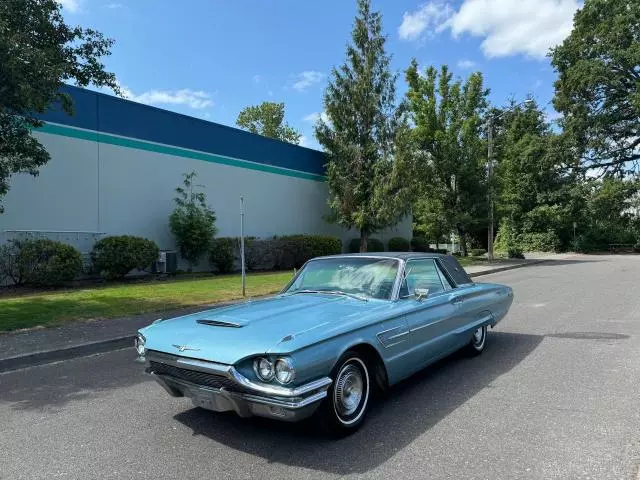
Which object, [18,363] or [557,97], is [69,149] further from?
[557,97]

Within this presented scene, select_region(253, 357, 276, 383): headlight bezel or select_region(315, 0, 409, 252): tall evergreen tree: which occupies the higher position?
select_region(315, 0, 409, 252): tall evergreen tree

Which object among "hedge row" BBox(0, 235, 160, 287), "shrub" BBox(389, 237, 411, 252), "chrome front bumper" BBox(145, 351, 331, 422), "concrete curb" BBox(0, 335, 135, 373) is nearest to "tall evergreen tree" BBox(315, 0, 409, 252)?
"shrub" BBox(389, 237, 411, 252)

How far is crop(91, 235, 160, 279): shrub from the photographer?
51.0 feet

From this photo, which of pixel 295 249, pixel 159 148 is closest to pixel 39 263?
pixel 159 148

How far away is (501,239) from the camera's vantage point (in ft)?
146

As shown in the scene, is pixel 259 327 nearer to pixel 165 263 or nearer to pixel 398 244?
pixel 165 263

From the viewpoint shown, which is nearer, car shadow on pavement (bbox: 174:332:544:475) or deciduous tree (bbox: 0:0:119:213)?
car shadow on pavement (bbox: 174:332:544:475)

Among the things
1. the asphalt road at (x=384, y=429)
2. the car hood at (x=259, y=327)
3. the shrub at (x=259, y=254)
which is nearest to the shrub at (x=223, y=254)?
the shrub at (x=259, y=254)

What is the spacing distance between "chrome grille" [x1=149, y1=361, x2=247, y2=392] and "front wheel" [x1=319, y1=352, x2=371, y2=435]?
0.71 m

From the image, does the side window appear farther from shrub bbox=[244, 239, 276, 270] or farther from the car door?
shrub bbox=[244, 239, 276, 270]

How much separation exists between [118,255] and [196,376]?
12926mm

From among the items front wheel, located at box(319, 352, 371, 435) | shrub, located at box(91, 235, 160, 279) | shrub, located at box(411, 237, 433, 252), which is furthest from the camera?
shrub, located at box(411, 237, 433, 252)

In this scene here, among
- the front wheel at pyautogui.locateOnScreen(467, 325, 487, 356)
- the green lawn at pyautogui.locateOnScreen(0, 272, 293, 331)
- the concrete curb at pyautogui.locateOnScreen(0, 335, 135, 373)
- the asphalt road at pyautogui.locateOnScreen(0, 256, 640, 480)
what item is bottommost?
the asphalt road at pyautogui.locateOnScreen(0, 256, 640, 480)

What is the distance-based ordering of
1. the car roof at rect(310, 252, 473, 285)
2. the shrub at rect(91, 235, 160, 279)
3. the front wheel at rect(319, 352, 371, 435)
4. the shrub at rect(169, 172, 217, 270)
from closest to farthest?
the front wheel at rect(319, 352, 371, 435) < the car roof at rect(310, 252, 473, 285) < the shrub at rect(91, 235, 160, 279) < the shrub at rect(169, 172, 217, 270)
